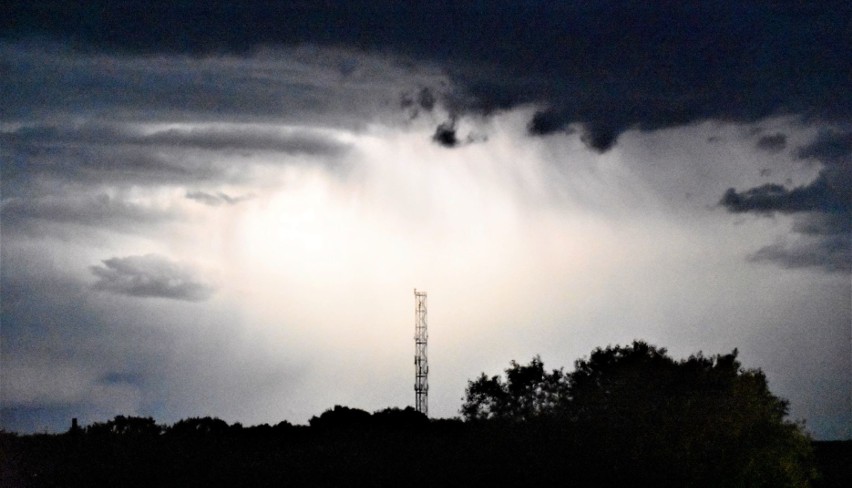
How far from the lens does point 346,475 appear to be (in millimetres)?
124688

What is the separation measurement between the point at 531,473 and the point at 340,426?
40738mm

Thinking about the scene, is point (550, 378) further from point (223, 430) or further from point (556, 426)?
point (223, 430)

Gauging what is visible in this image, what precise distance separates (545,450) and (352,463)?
2082 centimetres

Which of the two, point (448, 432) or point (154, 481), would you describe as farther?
point (448, 432)

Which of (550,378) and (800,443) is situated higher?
(550,378)

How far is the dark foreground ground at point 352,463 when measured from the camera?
12038 cm

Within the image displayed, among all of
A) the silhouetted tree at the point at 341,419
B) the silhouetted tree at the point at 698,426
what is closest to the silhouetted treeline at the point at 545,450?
the silhouetted tree at the point at 698,426

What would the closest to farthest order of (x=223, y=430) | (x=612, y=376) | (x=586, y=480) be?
(x=586, y=480) → (x=612, y=376) → (x=223, y=430)

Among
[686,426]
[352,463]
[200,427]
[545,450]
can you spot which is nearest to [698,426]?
[686,426]

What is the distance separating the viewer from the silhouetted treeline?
121 metres

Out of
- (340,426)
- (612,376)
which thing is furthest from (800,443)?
(340,426)

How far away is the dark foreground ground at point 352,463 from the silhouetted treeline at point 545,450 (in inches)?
5.8

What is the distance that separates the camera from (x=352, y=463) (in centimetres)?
12731

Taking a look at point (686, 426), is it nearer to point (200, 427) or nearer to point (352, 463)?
point (352, 463)
